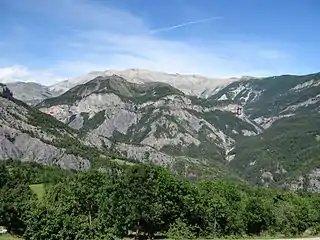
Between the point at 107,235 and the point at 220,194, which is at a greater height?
the point at 107,235

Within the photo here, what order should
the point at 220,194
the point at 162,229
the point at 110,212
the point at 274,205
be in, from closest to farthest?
the point at 110,212 → the point at 162,229 → the point at 220,194 → the point at 274,205

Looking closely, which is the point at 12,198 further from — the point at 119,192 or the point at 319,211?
the point at 319,211

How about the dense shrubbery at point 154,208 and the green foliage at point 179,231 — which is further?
the dense shrubbery at point 154,208

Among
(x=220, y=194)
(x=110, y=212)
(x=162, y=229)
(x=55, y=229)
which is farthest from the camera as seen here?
(x=220, y=194)

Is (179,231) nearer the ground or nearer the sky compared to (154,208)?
nearer the ground

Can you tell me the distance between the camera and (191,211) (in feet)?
433

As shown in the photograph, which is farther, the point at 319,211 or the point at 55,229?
the point at 319,211

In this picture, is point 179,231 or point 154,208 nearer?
point 179,231

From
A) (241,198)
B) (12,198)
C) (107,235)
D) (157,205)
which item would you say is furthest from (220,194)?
(107,235)

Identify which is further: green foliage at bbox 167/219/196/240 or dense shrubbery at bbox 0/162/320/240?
dense shrubbery at bbox 0/162/320/240

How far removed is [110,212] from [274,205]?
241 feet

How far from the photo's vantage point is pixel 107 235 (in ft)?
230

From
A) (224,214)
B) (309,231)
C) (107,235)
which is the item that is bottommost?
(309,231)

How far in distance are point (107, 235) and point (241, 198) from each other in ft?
360
